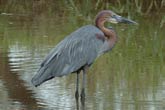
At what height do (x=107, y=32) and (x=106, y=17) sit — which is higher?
(x=106, y=17)

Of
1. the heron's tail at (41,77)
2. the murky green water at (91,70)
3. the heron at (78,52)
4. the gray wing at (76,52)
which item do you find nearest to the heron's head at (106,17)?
the heron at (78,52)

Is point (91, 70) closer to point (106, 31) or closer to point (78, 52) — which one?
point (106, 31)

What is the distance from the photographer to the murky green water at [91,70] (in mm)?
8016

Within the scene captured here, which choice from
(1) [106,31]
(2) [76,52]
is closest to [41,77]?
(2) [76,52]

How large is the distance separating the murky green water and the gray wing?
0.38m

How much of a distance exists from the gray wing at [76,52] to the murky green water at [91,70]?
376 millimetres

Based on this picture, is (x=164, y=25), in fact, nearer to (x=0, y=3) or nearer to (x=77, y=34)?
(x=0, y=3)

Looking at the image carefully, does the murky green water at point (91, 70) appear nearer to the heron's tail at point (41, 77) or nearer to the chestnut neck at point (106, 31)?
the heron's tail at point (41, 77)

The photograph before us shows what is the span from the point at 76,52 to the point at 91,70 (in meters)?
1.43

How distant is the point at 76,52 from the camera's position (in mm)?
8531

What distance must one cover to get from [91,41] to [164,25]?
562 cm

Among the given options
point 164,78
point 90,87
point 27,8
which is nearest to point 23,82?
point 90,87

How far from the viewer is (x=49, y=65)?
8180mm

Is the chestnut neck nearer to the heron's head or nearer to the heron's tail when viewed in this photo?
the heron's head
